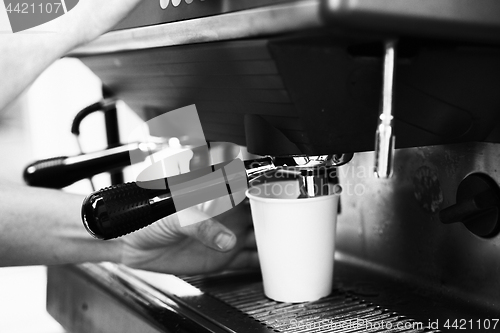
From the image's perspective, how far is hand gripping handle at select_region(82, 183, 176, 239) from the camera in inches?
17.7

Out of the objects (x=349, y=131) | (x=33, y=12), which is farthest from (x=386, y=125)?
(x=33, y=12)

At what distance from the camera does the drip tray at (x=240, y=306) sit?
536 millimetres

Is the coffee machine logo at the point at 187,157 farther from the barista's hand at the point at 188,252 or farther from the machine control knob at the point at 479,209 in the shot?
the machine control knob at the point at 479,209

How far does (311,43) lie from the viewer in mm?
365

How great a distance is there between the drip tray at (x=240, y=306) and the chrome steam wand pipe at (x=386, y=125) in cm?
21

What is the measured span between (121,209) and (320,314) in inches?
9.2

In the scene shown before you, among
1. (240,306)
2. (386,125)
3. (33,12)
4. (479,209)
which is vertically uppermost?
(33,12)

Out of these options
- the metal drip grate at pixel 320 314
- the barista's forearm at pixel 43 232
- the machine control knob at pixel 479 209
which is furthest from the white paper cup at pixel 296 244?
the barista's forearm at pixel 43 232

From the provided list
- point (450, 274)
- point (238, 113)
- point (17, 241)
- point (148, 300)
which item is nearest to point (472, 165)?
point (450, 274)

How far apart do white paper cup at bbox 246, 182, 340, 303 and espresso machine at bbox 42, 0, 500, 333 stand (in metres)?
0.02

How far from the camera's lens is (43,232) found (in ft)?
2.46

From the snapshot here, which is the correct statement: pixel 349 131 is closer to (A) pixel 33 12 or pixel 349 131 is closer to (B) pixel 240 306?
(B) pixel 240 306

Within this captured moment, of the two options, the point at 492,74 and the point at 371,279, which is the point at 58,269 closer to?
the point at 371,279

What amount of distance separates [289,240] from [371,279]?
0.49 feet
